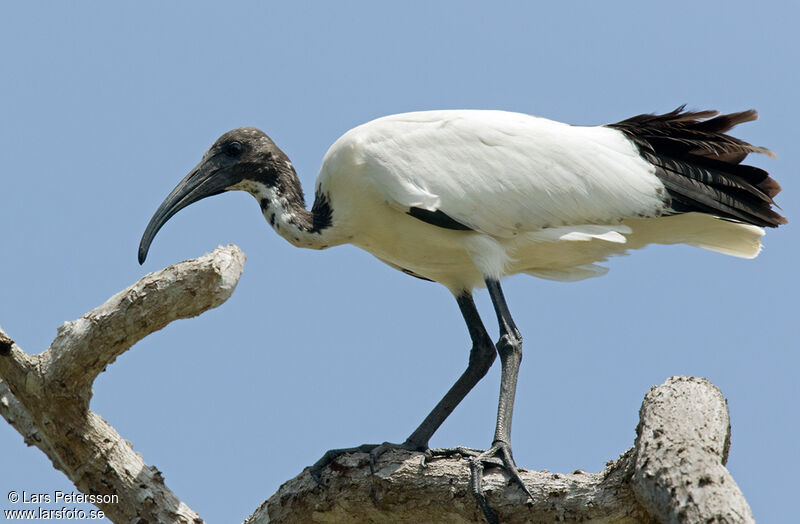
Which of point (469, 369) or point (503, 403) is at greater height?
point (469, 369)

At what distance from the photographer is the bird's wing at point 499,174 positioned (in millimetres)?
6836

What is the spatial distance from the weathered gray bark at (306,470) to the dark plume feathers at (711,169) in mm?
1739

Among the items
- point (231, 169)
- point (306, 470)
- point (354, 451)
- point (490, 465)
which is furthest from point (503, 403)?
point (231, 169)

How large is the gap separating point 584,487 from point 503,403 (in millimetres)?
1101

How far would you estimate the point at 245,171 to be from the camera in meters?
7.63

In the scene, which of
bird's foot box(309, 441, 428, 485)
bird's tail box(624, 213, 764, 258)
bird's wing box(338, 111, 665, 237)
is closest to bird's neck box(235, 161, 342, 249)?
bird's wing box(338, 111, 665, 237)

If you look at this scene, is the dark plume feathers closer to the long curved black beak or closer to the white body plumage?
the white body plumage

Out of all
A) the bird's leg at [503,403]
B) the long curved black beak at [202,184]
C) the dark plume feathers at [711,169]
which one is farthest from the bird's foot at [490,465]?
the long curved black beak at [202,184]

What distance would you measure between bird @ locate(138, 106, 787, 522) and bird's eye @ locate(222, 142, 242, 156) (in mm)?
445

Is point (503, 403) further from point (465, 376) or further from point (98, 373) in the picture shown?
point (98, 373)

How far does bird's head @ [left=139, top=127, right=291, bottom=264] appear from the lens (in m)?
7.61

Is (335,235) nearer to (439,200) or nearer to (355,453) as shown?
(439,200)

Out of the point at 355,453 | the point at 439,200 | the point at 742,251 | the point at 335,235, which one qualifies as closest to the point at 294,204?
the point at 335,235

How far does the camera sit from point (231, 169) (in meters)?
7.65
